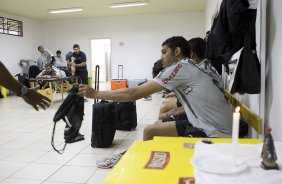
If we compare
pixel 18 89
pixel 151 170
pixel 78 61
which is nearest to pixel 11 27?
pixel 78 61

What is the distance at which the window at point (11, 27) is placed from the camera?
9705 millimetres

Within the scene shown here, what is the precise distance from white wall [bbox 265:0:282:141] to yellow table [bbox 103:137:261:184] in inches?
11.0

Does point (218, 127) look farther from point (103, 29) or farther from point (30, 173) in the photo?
point (103, 29)

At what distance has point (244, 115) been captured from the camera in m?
2.06

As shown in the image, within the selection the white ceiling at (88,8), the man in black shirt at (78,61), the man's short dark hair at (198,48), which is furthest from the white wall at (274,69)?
the white ceiling at (88,8)

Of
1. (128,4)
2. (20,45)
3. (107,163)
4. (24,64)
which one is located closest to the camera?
(107,163)

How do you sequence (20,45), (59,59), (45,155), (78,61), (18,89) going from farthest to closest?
(59,59) < (20,45) < (78,61) < (45,155) < (18,89)

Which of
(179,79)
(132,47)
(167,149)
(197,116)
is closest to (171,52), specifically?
(179,79)

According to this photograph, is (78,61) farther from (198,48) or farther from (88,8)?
(198,48)

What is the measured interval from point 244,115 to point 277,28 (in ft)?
2.83

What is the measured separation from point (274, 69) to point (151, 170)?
88cm

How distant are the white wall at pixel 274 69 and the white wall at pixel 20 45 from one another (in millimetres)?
9808

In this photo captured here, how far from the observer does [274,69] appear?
141 centimetres

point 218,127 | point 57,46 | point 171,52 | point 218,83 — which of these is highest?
point 57,46
